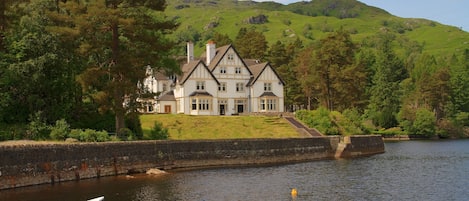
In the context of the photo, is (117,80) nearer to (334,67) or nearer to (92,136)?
(92,136)

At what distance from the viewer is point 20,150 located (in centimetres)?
3316

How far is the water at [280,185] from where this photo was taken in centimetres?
2931

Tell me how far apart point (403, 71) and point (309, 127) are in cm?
8715

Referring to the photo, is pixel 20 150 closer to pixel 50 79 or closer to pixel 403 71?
pixel 50 79

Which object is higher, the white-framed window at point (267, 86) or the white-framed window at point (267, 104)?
the white-framed window at point (267, 86)

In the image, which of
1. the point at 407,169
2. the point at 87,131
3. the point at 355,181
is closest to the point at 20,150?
the point at 87,131

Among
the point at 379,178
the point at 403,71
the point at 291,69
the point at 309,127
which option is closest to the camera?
the point at 379,178

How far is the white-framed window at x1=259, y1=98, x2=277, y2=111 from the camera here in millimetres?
79875

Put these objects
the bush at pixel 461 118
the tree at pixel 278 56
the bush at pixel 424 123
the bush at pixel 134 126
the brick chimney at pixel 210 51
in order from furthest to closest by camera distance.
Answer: the bush at pixel 461 118 < the tree at pixel 278 56 < the bush at pixel 424 123 < the brick chimney at pixel 210 51 < the bush at pixel 134 126

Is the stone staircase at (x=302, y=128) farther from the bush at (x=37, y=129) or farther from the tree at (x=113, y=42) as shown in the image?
the bush at (x=37, y=129)

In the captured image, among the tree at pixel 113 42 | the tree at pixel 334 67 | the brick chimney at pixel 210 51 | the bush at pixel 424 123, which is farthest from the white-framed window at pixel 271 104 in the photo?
the tree at pixel 113 42

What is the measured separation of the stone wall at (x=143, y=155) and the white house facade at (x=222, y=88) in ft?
80.0

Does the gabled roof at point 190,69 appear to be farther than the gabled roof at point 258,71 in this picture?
No

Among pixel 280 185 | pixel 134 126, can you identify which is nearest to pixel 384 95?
pixel 134 126
